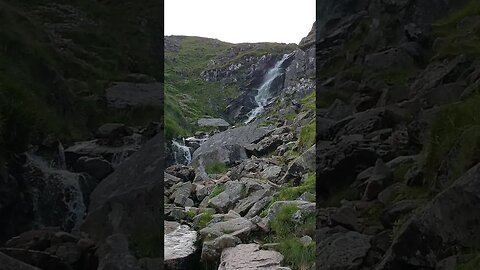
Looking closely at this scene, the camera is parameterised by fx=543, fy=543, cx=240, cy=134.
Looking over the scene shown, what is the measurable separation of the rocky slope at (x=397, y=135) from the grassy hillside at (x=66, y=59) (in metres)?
2.01

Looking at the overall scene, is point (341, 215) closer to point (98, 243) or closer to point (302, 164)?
point (98, 243)

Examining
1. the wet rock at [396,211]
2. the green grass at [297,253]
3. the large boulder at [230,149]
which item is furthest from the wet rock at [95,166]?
the large boulder at [230,149]

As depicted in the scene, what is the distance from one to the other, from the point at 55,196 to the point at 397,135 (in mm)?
3249

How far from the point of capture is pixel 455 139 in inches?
184

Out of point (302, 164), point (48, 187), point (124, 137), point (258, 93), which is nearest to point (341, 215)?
point (124, 137)

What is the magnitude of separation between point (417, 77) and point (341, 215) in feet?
5.08

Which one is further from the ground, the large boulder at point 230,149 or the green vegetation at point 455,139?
the green vegetation at point 455,139

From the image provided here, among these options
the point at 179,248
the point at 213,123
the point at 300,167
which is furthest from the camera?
the point at 213,123

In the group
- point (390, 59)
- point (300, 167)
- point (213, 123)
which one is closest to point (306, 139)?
point (300, 167)

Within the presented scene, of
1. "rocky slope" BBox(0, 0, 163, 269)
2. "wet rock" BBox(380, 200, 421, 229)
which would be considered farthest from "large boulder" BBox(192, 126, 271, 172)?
"wet rock" BBox(380, 200, 421, 229)

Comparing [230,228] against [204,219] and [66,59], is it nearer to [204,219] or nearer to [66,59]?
[204,219]

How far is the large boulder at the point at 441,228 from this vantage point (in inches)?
169

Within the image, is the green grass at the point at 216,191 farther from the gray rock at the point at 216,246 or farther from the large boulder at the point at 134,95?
the large boulder at the point at 134,95

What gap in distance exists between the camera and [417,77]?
5309 mm
